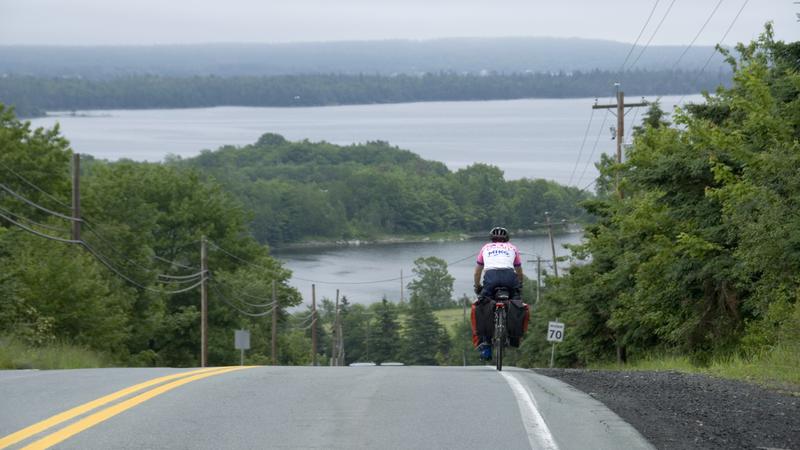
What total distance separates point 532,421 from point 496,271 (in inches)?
240

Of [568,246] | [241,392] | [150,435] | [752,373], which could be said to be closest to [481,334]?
[752,373]

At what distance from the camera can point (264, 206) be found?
6245 inches

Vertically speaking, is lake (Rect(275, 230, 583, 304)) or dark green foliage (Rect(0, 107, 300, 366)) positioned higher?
dark green foliage (Rect(0, 107, 300, 366))

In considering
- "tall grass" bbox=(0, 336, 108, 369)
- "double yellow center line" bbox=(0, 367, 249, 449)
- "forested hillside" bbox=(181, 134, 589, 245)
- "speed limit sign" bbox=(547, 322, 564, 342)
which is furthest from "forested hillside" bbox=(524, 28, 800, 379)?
"forested hillside" bbox=(181, 134, 589, 245)

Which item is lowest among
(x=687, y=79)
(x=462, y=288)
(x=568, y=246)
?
(x=462, y=288)

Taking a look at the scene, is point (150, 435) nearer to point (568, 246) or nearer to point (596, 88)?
point (568, 246)

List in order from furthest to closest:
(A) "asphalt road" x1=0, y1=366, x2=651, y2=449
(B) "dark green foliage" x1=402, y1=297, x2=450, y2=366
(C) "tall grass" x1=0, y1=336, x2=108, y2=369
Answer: (B) "dark green foliage" x1=402, y1=297, x2=450, y2=366 < (C) "tall grass" x1=0, y1=336, x2=108, y2=369 < (A) "asphalt road" x1=0, y1=366, x2=651, y2=449

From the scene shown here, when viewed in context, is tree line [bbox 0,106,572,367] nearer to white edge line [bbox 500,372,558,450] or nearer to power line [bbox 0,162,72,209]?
power line [bbox 0,162,72,209]

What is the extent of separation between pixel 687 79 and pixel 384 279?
1531 inches

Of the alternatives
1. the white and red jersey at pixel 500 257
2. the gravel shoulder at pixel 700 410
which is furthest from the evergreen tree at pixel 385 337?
the gravel shoulder at pixel 700 410

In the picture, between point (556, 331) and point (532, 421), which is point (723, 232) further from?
point (556, 331)

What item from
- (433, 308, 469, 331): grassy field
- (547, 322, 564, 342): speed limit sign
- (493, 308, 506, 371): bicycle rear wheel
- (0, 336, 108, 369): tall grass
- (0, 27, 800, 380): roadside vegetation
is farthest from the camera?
(433, 308, 469, 331): grassy field

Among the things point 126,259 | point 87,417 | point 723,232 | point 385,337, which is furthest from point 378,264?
point 87,417

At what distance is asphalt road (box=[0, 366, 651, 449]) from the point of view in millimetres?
8297
